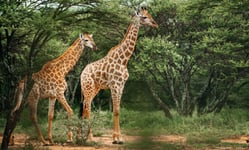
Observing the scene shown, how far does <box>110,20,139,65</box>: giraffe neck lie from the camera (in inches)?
512

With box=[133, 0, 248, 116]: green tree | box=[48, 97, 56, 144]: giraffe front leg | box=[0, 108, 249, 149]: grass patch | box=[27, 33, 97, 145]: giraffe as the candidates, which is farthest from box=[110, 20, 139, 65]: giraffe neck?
box=[133, 0, 248, 116]: green tree

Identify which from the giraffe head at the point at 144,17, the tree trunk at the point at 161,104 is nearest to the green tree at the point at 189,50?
the tree trunk at the point at 161,104

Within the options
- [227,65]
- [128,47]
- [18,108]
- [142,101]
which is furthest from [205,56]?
[142,101]

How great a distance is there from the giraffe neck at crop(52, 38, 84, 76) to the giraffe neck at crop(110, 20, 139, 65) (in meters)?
1.13

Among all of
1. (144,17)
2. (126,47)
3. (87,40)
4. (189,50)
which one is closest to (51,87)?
(87,40)

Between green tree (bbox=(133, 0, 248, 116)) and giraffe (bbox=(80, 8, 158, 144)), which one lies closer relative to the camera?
giraffe (bbox=(80, 8, 158, 144))

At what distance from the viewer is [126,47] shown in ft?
43.3

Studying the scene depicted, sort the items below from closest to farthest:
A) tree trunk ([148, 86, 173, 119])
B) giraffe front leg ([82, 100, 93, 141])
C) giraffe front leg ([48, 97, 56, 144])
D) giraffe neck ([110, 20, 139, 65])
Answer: tree trunk ([148, 86, 173, 119])
giraffe front leg ([48, 97, 56, 144])
giraffe front leg ([82, 100, 93, 141])
giraffe neck ([110, 20, 139, 65])

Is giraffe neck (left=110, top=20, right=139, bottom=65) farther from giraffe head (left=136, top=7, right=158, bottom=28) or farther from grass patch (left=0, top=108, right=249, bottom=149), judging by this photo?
grass patch (left=0, top=108, right=249, bottom=149)

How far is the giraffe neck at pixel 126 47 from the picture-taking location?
13014 millimetres

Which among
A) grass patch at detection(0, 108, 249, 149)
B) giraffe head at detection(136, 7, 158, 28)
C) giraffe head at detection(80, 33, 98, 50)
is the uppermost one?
giraffe head at detection(136, 7, 158, 28)

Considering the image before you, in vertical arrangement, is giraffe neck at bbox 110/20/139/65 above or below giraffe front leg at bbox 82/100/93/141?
above

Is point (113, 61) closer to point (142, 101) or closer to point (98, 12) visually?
point (98, 12)

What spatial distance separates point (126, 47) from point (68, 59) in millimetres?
1766
